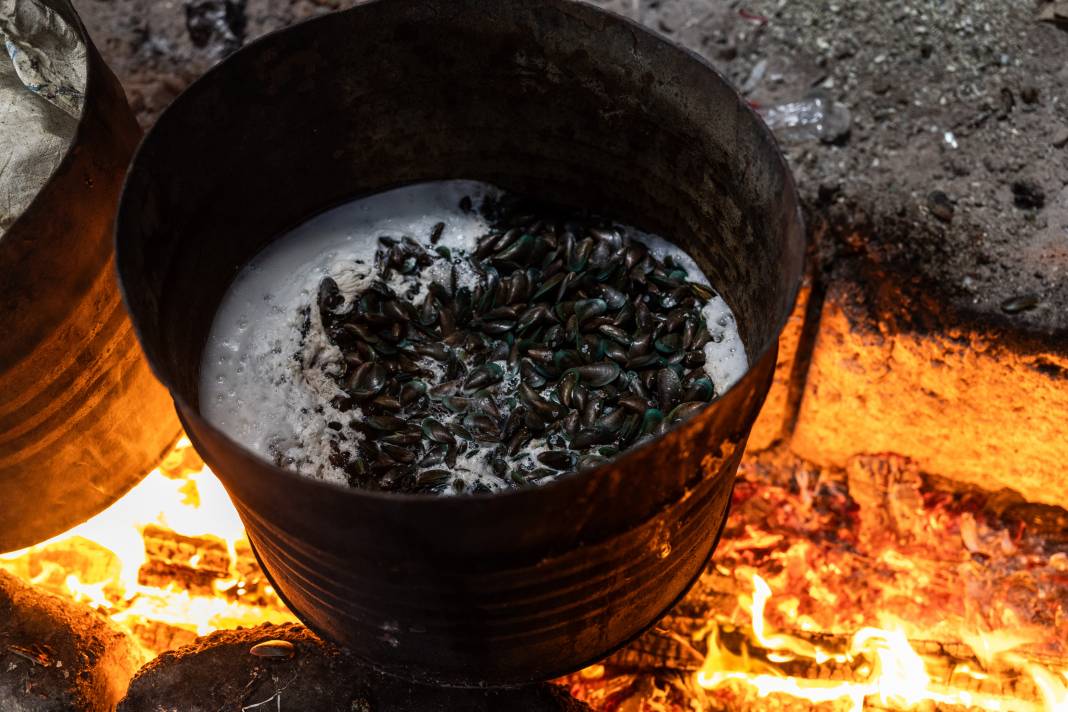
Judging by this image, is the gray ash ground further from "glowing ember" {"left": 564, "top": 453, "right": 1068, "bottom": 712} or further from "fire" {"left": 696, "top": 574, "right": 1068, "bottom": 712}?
"fire" {"left": 696, "top": 574, "right": 1068, "bottom": 712}

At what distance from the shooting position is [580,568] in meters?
1.68

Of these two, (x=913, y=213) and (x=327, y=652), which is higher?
(x=913, y=213)

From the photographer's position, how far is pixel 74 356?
7.20 feet

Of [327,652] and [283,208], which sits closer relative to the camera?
[327,652]

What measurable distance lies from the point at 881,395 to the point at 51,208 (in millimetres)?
2212

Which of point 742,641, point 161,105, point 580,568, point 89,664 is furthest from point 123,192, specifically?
point 742,641

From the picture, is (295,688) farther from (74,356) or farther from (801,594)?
(801,594)

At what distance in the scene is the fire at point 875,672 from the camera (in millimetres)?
2553

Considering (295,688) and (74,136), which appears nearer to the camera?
(74,136)

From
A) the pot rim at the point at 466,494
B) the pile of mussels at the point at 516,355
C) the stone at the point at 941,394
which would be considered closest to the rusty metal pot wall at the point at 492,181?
the pot rim at the point at 466,494

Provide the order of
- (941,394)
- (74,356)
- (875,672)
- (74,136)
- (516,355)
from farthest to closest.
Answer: (941,394)
(875,672)
(516,355)
(74,356)
(74,136)

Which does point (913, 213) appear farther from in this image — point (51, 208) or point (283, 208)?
point (51, 208)

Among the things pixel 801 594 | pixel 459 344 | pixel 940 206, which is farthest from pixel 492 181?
pixel 801 594

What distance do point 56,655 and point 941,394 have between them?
2431 mm
